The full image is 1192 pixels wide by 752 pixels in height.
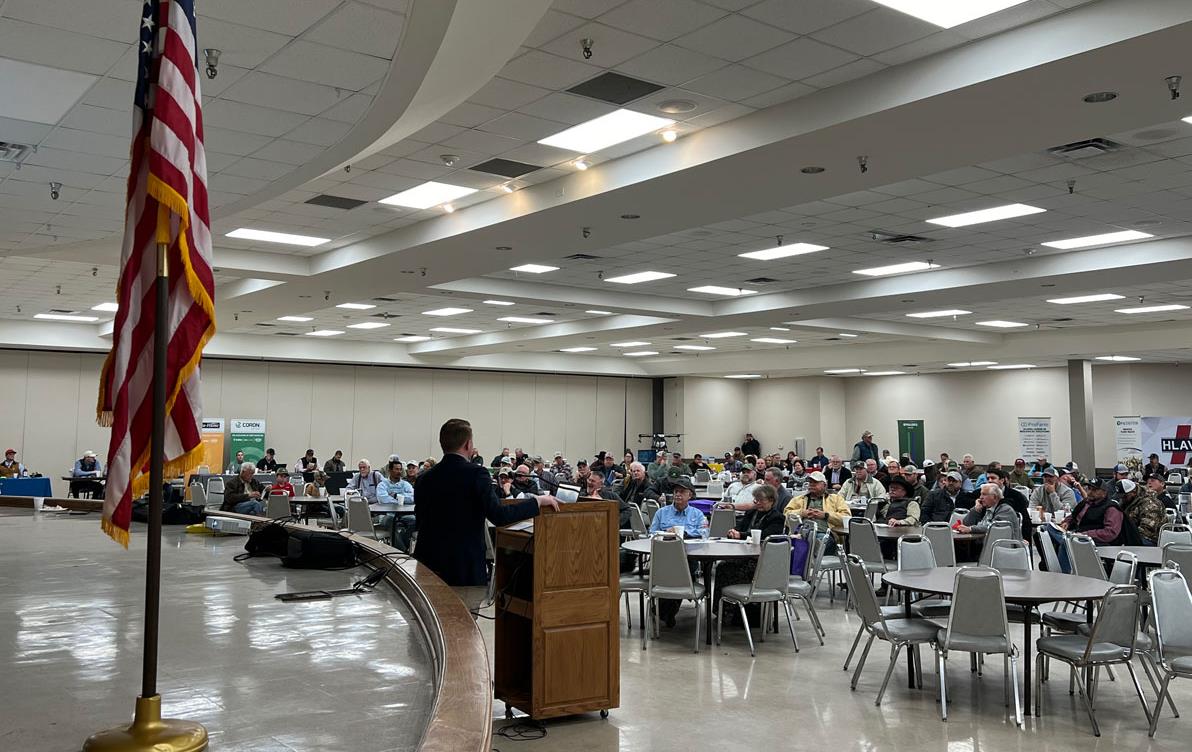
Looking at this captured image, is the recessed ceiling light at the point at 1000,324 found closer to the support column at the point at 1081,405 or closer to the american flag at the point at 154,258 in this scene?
the support column at the point at 1081,405

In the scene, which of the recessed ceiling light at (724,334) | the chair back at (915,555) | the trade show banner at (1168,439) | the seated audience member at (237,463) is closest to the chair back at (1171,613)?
the chair back at (915,555)

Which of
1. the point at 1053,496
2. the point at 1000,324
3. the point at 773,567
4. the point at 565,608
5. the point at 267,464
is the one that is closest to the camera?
the point at 565,608

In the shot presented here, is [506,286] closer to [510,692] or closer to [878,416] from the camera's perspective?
[510,692]

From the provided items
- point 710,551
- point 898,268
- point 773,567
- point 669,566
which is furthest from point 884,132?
point 898,268

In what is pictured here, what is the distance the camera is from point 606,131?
7.50m

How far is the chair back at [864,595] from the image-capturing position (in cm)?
654

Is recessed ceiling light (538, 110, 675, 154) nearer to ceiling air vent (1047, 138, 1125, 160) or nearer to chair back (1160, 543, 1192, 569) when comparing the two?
ceiling air vent (1047, 138, 1125, 160)

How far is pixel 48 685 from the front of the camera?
3.18 metres

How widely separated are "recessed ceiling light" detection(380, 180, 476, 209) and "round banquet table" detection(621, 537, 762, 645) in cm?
385

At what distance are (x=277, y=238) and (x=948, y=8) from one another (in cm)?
840

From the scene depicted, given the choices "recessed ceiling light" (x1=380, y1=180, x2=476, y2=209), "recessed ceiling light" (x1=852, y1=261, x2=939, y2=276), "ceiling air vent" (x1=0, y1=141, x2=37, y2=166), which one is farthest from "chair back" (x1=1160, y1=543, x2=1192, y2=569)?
"ceiling air vent" (x1=0, y1=141, x2=37, y2=166)

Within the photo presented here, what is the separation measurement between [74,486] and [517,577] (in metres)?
17.2

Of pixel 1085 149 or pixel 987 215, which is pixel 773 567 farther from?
pixel 987 215

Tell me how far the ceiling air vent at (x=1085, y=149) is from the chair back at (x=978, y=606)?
3.74 metres
